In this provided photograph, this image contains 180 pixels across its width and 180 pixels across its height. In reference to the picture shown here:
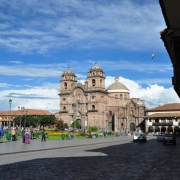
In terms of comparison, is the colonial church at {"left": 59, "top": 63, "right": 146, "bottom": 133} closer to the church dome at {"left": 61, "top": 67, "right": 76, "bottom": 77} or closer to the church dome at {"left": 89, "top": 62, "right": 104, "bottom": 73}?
the church dome at {"left": 89, "top": 62, "right": 104, "bottom": 73}

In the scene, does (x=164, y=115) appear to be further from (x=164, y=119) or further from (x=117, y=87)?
(x=117, y=87)

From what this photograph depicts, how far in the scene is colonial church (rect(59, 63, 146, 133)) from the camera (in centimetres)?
9353

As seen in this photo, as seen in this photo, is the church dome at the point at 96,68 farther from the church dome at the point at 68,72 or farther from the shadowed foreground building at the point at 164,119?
the shadowed foreground building at the point at 164,119

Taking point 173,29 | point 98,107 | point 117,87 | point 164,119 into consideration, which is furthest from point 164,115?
point 173,29

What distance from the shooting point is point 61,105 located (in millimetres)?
102375

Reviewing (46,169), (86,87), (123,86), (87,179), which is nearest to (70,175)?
(87,179)

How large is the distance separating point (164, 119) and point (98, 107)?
62.5 ft

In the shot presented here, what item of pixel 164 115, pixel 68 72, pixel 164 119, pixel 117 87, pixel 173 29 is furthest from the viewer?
pixel 117 87

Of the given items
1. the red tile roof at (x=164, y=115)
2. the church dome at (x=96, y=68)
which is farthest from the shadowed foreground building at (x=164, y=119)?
the church dome at (x=96, y=68)

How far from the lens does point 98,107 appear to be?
9312cm

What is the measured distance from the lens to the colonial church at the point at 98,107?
307 ft

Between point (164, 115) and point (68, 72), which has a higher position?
point (68, 72)

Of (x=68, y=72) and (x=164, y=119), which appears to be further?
(x=68, y=72)

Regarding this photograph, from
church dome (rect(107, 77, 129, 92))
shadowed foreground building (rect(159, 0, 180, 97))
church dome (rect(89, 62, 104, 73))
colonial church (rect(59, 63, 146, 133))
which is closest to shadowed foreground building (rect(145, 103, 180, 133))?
colonial church (rect(59, 63, 146, 133))
